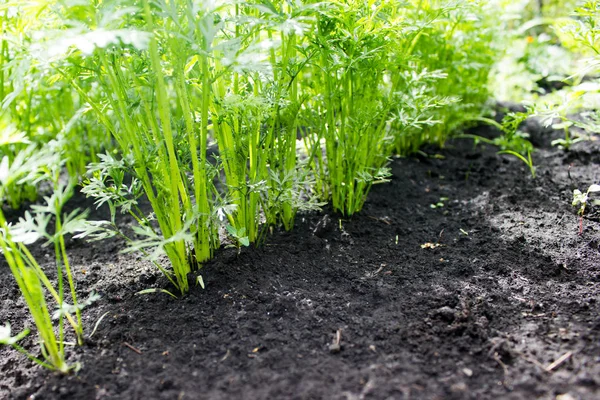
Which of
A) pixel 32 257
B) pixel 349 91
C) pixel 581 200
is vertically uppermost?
pixel 349 91

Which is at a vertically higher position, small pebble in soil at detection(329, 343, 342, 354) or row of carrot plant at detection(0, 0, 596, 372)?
row of carrot plant at detection(0, 0, 596, 372)

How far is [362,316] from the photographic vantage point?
1.73 meters

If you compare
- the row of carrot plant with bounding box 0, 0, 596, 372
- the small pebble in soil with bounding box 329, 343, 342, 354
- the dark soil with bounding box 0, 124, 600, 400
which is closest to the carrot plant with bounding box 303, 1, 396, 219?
the row of carrot plant with bounding box 0, 0, 596, 372

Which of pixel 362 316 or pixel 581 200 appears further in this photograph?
pixel 581 200

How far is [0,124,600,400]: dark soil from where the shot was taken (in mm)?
1415

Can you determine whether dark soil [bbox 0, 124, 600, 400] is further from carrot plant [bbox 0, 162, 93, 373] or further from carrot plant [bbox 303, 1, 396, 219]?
carrot plant [bbox 303, 1, 396, 219]

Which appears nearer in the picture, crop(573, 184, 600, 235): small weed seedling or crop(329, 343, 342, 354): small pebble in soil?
crop(329, 343, 342, 354): small pebble in soil

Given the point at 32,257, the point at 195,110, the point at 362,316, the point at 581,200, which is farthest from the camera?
the point at 581,200

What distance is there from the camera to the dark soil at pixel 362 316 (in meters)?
1.42

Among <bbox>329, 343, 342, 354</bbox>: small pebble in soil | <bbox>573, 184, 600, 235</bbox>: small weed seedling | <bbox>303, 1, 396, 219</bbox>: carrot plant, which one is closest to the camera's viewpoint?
<bbox>329, 343, 342, 354</bbox>: small pebble in soil

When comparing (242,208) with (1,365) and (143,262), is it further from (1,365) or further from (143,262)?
(1,365)

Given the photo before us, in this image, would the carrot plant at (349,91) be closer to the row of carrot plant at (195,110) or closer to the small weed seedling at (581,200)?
the row of carrot plant at (195,110)

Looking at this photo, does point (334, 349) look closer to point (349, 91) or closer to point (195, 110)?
point (195, 110)

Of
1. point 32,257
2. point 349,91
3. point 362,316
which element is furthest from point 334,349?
point 349,91
